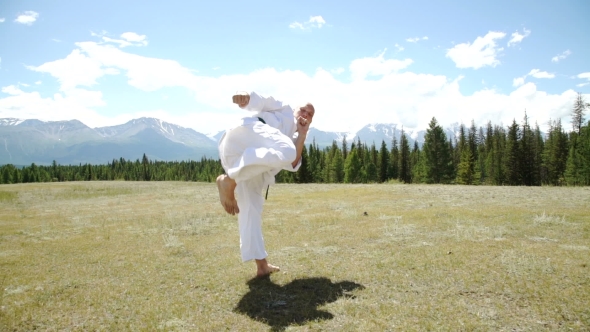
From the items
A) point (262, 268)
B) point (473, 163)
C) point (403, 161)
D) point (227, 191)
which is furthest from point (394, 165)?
point (227, 191)

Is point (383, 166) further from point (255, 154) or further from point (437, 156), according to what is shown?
point (255, 154)

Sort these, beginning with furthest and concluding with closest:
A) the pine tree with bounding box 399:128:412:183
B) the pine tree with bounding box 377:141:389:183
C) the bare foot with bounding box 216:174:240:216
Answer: the pine tree with bounding box 377:141:389:183, the pine tree with bounding box 399:128:412:183, the bare foot with bounding box 216:174:240:216

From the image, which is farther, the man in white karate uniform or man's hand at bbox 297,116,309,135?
man's hand at bbox 297,116,309,135

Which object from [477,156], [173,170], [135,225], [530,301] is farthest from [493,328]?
[173,170]

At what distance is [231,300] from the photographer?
171 inches

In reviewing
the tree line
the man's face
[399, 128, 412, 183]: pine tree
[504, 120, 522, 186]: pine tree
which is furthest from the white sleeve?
[399, 128, 412, 183]: pine tree

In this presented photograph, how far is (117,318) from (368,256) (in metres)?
3.85

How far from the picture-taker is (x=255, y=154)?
4129mm

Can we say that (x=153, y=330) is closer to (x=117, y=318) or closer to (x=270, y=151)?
(x=117, y=318)

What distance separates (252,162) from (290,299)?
5.80 feet

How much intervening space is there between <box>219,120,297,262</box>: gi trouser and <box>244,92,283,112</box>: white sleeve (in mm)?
487

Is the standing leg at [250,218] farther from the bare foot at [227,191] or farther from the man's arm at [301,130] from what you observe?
the man's arm at [301,130]

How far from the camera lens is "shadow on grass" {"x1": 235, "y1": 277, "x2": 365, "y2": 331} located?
375 centimetres

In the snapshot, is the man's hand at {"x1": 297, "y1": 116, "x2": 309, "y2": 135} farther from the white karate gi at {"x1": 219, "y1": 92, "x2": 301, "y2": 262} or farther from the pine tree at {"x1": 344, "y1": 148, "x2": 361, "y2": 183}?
the pine tree at {"x1": 344, "y1": 148, "x2": 361, "y2": 183}
